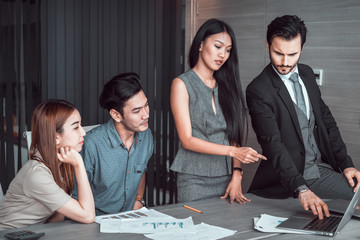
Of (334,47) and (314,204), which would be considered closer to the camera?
(314,204)

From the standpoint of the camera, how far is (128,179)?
2.60m

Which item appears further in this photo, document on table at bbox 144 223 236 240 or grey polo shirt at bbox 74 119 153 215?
grey polo shirt at bbox 74 119 153 215

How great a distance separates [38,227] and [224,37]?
1.34m

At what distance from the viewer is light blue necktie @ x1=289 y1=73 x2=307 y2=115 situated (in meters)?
2.48

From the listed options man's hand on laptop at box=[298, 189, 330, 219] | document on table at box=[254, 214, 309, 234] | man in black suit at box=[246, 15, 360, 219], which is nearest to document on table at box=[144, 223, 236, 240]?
document on table at box=[254, 214, 309, 234]

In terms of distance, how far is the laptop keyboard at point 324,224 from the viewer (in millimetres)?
1903

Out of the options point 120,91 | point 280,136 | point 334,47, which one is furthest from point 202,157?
point 334,47

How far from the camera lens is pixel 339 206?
7.25ft

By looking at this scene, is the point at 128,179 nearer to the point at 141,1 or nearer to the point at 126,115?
the point at 126,115

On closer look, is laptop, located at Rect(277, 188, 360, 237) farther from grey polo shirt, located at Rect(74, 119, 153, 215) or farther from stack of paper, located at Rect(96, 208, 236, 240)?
grey polo shirt, located at Rect(74, 119, 153, 215)

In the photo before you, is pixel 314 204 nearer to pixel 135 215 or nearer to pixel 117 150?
pixel 135 215

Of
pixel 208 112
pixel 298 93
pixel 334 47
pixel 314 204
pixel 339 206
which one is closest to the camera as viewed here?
pixel 314 204

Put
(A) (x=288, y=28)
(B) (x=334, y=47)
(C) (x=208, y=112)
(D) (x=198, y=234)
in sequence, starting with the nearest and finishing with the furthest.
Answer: (D) (x=198, y=234), (A) (x=288, y=28), (C) (x=208, y=112), (B) (x=334, y=47)

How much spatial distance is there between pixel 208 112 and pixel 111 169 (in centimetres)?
61
